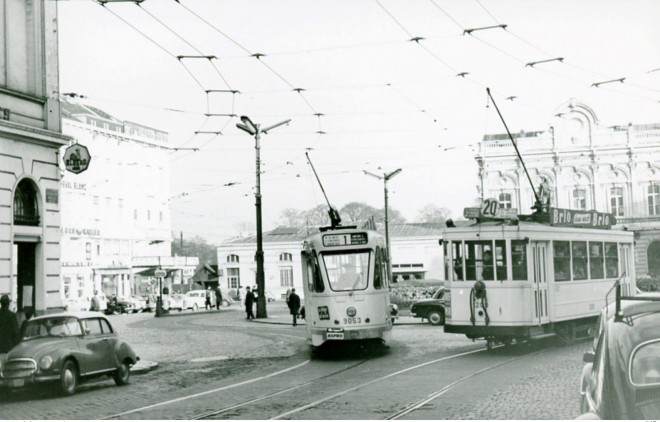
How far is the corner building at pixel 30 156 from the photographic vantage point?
717 inches

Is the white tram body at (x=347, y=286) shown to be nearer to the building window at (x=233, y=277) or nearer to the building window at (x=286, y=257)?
the building window at (x=286, y=257)

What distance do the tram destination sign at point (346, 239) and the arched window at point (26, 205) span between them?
6735mm

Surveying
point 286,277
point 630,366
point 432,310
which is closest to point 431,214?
point 286,277

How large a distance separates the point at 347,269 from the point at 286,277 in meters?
50.2

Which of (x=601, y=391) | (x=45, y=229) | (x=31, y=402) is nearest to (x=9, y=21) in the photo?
(x=45, y=229)

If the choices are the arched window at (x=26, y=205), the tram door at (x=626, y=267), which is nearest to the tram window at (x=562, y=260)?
the tram door at (x=626, y=267)

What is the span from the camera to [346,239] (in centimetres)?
1856

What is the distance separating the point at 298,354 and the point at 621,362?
16.1m

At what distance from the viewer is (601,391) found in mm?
4973

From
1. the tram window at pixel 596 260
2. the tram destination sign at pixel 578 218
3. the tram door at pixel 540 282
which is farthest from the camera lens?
the tram window at pixel 596 260

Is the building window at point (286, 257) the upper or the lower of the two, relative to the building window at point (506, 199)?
lower

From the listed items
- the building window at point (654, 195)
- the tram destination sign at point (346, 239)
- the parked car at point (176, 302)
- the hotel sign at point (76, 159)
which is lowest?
the parked car at point (176, 302)

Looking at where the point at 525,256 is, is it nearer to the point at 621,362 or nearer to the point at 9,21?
the point at 9,21

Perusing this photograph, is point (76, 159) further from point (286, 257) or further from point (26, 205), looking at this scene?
point (286, 257)
